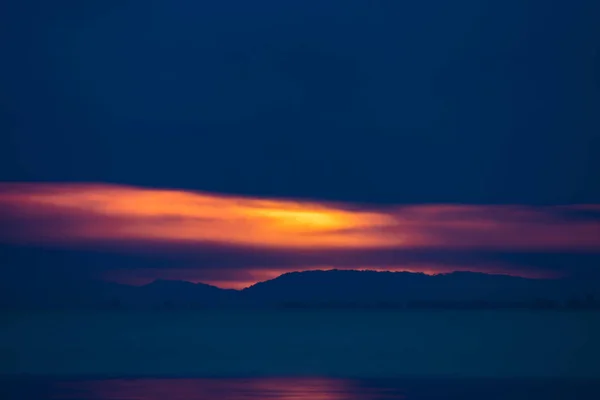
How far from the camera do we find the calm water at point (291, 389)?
3023cm

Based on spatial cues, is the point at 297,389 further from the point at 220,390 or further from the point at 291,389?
the point at 220,390

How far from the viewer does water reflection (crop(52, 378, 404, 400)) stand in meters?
30.1

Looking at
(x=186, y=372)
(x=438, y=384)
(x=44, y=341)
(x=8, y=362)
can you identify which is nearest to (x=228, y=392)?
(x=438, y=384)

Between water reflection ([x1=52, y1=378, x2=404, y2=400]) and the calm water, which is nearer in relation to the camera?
water reflection ([x1=52, y1=378, x2=404, y2=400])

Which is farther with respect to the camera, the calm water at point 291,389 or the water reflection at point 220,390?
the calm water at point 291,389

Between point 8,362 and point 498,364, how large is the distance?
775 inches

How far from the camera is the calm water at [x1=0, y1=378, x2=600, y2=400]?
99.2ft

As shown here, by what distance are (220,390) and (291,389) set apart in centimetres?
187

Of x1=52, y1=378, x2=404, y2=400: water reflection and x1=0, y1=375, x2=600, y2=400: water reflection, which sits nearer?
x1=52, y1=378, x2=404, y2=400: water reflection

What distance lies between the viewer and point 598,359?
52.5 meters

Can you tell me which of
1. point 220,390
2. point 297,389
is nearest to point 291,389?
point 297,389

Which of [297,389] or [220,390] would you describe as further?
[297,389]

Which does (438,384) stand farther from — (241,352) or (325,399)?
(241,352)

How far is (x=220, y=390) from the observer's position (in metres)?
32.2
